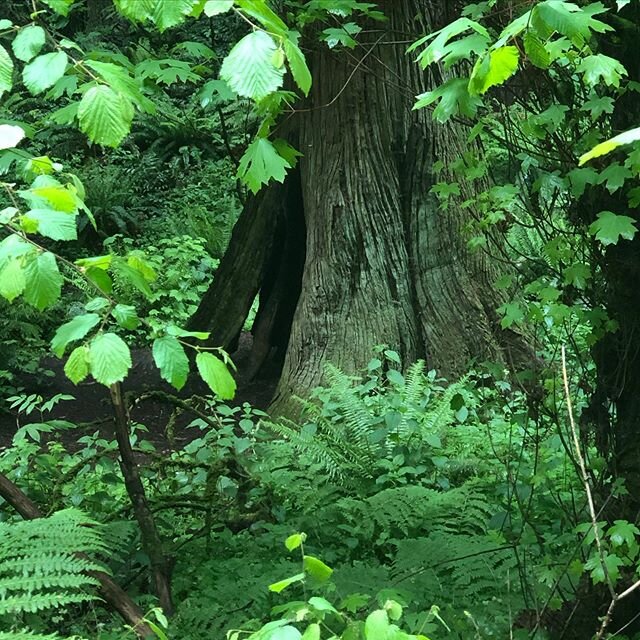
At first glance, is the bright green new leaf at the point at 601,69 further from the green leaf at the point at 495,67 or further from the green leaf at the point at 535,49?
the green leaf at the point at 495,67

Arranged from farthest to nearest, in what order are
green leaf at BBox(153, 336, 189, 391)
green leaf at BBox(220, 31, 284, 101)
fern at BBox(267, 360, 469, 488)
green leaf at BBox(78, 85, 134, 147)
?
fern at BBox(267, 360, 469, 488)
green leaf at BBox(153, 336, 189, 391)
green leaf at BBox(78, 85, 134, 147)
green leaf at BBox(220, 31, 284, 101)

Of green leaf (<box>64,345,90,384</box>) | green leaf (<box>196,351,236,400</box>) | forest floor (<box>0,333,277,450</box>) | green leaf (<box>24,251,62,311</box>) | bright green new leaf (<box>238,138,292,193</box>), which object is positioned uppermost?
bright green new leaf (<box>238,138,292,193</box>)

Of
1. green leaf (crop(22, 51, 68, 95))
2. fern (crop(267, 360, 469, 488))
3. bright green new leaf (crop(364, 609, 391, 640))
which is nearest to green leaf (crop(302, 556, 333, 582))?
bright green new leaf (crop(364, 609, 391, 640))

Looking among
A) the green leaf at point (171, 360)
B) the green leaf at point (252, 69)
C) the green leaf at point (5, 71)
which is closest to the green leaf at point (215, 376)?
the green leaf at point (171, 360)

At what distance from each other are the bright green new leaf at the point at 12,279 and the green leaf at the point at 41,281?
0.03 meters

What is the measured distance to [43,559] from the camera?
7.20 feet

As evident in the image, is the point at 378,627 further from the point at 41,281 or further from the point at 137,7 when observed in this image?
the point at 137,7

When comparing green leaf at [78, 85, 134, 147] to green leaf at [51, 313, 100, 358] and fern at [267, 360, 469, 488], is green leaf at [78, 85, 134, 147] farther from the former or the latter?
fern at [267, 360, 469, 488]

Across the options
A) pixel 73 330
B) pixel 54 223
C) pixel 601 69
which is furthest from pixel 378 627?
pixel 601 69

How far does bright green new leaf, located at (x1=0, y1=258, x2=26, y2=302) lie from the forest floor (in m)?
4.71

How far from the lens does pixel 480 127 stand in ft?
9.25

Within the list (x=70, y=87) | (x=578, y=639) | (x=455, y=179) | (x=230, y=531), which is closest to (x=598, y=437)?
(x=578, y=639)

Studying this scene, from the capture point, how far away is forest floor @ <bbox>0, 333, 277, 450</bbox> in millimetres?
6840

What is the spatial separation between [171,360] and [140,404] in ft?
18.4
